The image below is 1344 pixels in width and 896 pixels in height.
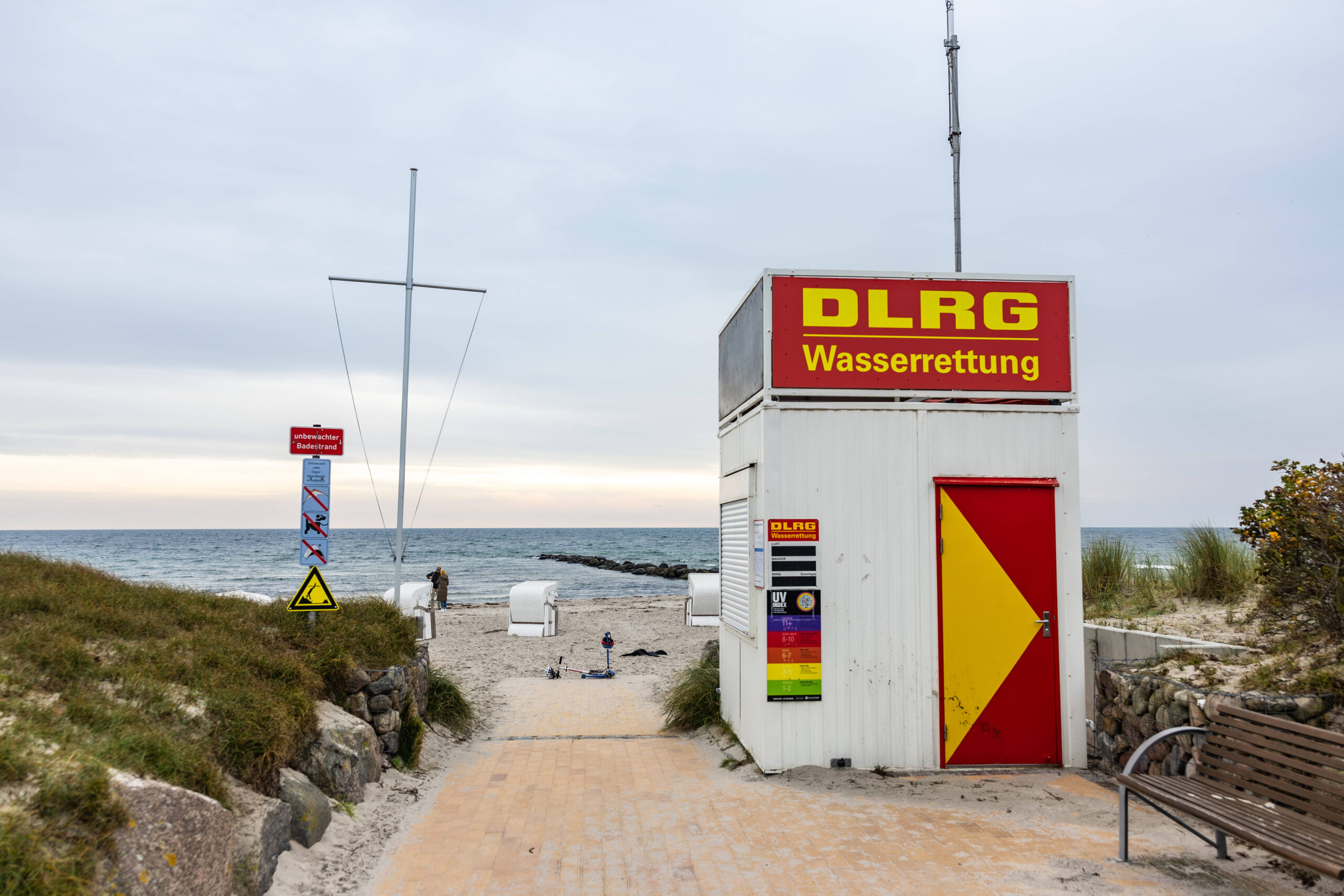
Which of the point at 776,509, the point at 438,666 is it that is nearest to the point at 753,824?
the point at 776,509

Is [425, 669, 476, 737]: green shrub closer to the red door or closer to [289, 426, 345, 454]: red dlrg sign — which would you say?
[289, 426, 345, 454]: red dlrg sign

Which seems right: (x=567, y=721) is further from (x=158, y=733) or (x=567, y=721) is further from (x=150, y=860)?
(x=150, y=860)

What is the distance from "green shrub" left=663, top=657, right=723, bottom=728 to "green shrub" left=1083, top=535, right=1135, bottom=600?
5274 mm

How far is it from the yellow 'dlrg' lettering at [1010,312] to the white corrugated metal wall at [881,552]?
2.70 feet

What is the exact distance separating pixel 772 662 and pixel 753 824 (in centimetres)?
147

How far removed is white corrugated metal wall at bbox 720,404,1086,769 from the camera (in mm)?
6918

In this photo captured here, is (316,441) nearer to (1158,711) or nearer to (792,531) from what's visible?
(792,531)

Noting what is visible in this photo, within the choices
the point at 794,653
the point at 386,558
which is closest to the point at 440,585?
the point at 794,653

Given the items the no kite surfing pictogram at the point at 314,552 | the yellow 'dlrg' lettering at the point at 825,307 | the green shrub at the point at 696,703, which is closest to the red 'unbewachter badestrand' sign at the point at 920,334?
the yellow 'dlrg' lettering at the point at 825,307

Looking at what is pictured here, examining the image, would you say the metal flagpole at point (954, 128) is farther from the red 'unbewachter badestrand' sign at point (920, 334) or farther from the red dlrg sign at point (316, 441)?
the red dlrg sign at point (316, 441)

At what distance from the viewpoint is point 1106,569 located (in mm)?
10992

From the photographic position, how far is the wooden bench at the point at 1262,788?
A: 12.9 feet

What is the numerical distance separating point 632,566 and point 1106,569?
53.6 meters

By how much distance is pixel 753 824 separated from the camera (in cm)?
570
